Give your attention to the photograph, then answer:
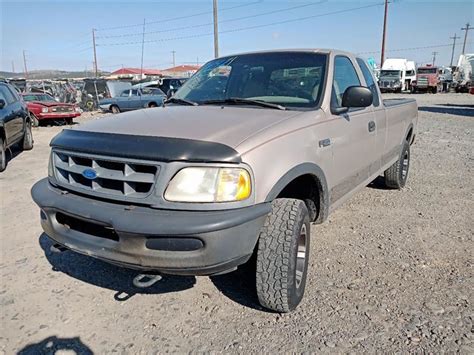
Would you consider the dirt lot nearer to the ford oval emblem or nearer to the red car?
the ford oval emblem

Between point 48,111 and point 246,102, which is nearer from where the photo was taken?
point 246,102

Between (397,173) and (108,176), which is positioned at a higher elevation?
(108,176)

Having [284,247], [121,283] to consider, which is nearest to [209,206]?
[284,247]

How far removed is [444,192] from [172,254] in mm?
4515

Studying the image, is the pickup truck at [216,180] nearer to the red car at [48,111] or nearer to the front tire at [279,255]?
the front tire at [279,255]

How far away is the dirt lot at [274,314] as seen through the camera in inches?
91.6

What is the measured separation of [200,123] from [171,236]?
85cm

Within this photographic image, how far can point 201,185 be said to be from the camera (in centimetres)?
207

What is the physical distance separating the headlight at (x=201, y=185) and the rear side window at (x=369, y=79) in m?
2.70

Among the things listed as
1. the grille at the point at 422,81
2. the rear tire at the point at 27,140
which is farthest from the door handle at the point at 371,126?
the grille at the point at 422,81

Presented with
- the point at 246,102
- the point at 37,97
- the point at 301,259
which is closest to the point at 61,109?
the point at 37,97

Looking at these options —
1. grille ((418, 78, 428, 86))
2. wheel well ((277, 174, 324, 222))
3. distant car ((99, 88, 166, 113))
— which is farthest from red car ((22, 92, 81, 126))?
grille ((418, 78, 428, 86))

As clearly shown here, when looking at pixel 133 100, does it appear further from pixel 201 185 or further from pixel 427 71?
pixel 427 71

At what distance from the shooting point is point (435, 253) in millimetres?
3418
